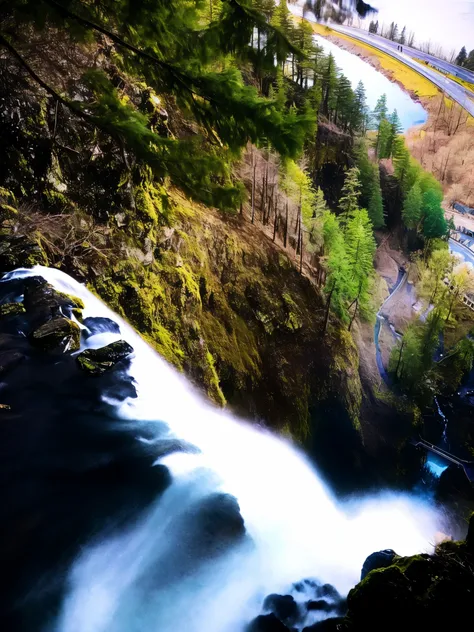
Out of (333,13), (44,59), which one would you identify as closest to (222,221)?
(44,59)

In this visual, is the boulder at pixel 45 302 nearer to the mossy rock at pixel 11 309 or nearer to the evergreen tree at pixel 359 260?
the mossy rock at pixel 11 309

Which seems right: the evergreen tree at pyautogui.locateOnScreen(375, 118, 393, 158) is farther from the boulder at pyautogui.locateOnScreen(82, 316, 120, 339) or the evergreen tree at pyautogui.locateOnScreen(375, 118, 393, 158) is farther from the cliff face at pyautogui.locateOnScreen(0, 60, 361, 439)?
the boulder at pyautogui.locateOnScreen(82, 316, 120, 339)

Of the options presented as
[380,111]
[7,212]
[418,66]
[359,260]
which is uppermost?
[418,66]

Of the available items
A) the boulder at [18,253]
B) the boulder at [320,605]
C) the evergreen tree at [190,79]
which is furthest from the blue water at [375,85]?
the boulder at [320,605]

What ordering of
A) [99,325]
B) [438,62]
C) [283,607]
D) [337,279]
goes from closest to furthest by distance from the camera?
[283,607] → [99,325] → [337,279] → [438,62]

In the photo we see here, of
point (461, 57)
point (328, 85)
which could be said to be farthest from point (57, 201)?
point (461, 57)

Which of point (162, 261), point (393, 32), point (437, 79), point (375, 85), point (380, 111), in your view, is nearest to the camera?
point (162, 261)

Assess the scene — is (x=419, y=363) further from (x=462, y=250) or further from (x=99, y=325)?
(x=99, y=325)

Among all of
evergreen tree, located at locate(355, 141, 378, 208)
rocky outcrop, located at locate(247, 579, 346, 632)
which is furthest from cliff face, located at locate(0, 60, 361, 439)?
evergreen tree, located at locate(355, 141, 378, 208)
